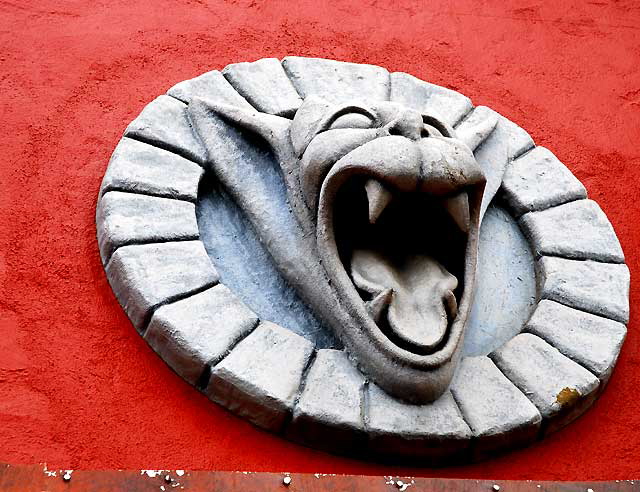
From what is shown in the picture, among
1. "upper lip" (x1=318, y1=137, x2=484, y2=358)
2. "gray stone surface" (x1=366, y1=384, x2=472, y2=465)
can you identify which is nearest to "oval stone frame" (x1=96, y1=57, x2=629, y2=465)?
"gray stone surface" (x1=366, y1=384, x2=472, y2=465)

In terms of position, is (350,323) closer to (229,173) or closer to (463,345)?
(463,345)

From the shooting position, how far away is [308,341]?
1.92 meters

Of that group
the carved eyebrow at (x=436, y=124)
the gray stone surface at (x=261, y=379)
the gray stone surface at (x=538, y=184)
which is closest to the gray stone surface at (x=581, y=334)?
the gray stone surface at (x=538, y=184)

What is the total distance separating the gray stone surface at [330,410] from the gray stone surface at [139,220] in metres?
0.45

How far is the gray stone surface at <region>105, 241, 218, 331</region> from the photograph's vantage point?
190cm

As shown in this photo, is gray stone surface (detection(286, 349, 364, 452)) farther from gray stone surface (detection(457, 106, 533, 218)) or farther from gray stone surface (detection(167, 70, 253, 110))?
gray stone surface (detection(167, 70, 253, 110))

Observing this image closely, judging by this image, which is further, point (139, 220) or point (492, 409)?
point (139, 220)

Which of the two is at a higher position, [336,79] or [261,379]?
[336,79]

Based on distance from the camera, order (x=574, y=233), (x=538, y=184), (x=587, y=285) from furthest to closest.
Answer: (x=538, y=184), (x=574, y=233), (x=587, y=285)

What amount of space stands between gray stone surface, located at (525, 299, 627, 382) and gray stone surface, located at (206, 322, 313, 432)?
0.58 m

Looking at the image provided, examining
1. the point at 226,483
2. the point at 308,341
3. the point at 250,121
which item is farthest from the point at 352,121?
the point at 226,483

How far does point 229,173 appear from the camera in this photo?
7.12ft

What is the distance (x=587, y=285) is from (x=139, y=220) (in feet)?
3.53

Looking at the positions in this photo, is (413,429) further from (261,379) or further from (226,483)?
(226,483)
